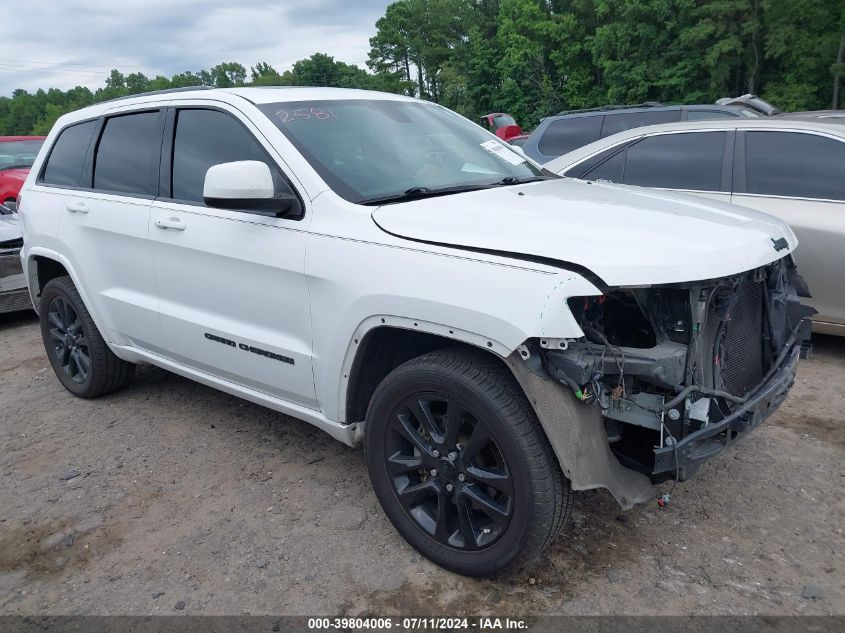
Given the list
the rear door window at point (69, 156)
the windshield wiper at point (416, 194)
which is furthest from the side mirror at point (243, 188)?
the rear door window at point (69, 156)

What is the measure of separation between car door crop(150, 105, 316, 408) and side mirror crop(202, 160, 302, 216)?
4.8 inches

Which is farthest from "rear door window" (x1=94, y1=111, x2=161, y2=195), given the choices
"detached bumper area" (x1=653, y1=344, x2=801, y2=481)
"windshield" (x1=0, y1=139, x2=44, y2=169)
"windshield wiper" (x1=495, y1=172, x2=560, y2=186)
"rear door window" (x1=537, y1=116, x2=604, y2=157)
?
"windshield" (x1=0, y1=139, x2=44, y2=169)

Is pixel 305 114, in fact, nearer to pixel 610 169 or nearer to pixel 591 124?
pixel 610 169

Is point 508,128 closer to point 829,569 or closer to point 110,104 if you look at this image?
point 110,104

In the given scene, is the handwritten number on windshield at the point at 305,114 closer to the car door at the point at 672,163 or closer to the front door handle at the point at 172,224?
the front door handle at the point at 172,224

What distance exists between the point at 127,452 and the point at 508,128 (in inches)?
544

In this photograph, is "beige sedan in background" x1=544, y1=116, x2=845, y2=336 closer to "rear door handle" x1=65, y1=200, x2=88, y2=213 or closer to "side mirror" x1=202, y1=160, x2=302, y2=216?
"side mirror" x1=202, y1=160, x2=302, y2=216

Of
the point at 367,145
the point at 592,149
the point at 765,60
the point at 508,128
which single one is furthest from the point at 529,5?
the point at 367,145

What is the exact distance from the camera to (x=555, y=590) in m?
2.68

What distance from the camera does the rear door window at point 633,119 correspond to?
29.6 feet

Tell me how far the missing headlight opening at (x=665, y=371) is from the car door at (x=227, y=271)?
125 cm

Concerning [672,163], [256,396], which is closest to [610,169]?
[672,163]

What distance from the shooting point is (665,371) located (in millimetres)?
2328

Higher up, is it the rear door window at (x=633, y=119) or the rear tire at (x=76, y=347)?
the rear door window at (x=633, y=119)
